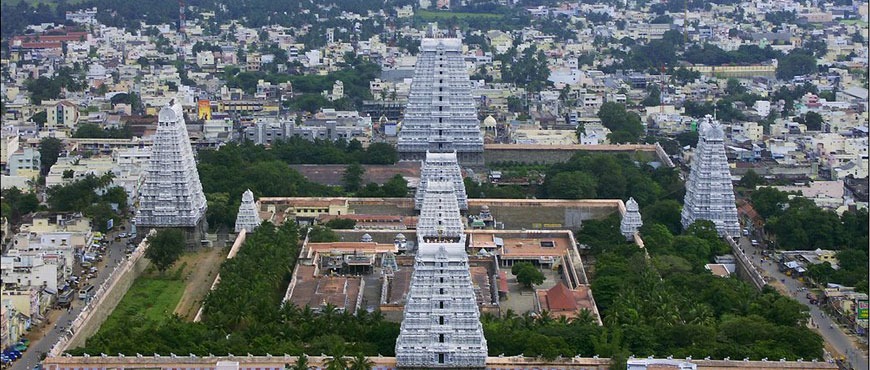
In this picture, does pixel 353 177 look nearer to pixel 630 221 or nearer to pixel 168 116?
pixel 168 116

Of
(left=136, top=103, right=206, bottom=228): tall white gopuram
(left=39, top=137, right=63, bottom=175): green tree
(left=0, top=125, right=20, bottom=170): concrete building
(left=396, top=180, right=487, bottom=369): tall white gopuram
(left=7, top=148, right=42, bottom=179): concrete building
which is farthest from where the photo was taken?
(left=39, top=137, right=63, bottom=175): green tree

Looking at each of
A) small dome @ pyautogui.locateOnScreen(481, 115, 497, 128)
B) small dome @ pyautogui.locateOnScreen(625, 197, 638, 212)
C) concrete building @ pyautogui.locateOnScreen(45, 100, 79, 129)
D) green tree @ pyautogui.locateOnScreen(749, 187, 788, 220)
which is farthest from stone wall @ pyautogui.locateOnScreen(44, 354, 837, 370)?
concrete building @ pyautogui.locateOnScreen(45, 100, 79, 129)

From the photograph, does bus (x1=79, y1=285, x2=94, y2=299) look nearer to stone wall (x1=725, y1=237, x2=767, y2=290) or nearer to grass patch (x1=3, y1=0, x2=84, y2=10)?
stone wall (x1=725, y1=237, x2=767, y2=290)

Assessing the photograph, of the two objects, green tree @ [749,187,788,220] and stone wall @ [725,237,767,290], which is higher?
green tree @ [749,187,788,220]

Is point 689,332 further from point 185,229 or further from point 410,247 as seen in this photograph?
point 185,229

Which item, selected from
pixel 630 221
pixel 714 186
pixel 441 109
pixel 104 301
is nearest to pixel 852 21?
pixel 441 109

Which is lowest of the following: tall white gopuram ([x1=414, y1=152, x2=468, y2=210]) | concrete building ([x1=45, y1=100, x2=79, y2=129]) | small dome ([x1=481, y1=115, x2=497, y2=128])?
concrete building ([x1=45, y1=100, x2=79, y2=129])

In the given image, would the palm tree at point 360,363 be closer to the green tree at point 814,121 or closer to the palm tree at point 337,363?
the palm tree at point 337,363

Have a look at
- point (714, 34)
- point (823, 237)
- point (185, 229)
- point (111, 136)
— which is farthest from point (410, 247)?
point (714, 34)
